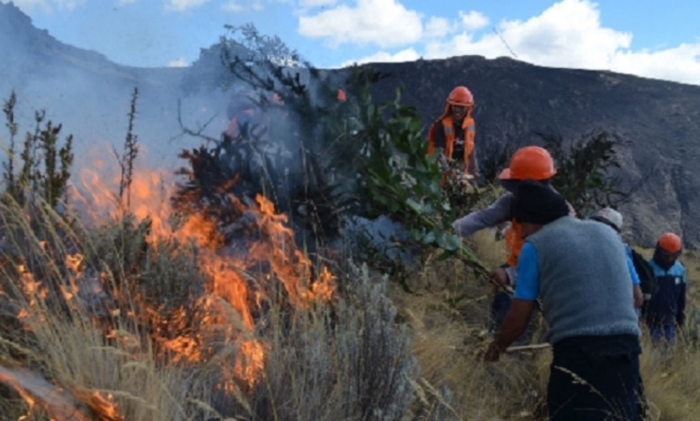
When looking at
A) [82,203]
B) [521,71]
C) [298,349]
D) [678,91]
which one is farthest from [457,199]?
[678,91]

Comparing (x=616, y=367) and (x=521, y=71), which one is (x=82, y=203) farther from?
(x=521, y=71)

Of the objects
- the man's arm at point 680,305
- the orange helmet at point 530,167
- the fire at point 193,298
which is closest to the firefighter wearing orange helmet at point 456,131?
the man's arm at point 680,305

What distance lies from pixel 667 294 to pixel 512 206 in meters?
3.21

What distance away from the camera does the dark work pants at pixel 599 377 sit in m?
3.09

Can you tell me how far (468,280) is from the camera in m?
5.71

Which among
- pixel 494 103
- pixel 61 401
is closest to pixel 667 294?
pixel 61 401

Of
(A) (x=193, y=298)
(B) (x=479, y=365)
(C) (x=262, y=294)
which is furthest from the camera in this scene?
(B) (x=479, y=365)

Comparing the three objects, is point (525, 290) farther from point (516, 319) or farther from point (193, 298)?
point (193, 298)

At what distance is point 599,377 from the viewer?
3.13 m

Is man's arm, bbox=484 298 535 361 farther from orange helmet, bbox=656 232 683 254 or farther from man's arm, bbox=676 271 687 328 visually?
orange helmet, bbox=656 232 683 254

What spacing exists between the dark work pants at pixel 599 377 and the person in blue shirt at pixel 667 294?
3.47 metres

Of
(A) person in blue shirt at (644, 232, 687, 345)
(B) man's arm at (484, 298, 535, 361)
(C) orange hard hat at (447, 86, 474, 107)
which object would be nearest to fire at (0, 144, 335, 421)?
(B) man's arm at (484, 298, 535, 361)

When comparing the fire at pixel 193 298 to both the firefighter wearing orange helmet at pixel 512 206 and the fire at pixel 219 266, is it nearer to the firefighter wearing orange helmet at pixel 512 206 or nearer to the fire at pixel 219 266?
the fire at pixel 219 266

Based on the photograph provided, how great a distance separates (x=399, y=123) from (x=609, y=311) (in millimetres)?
2011
